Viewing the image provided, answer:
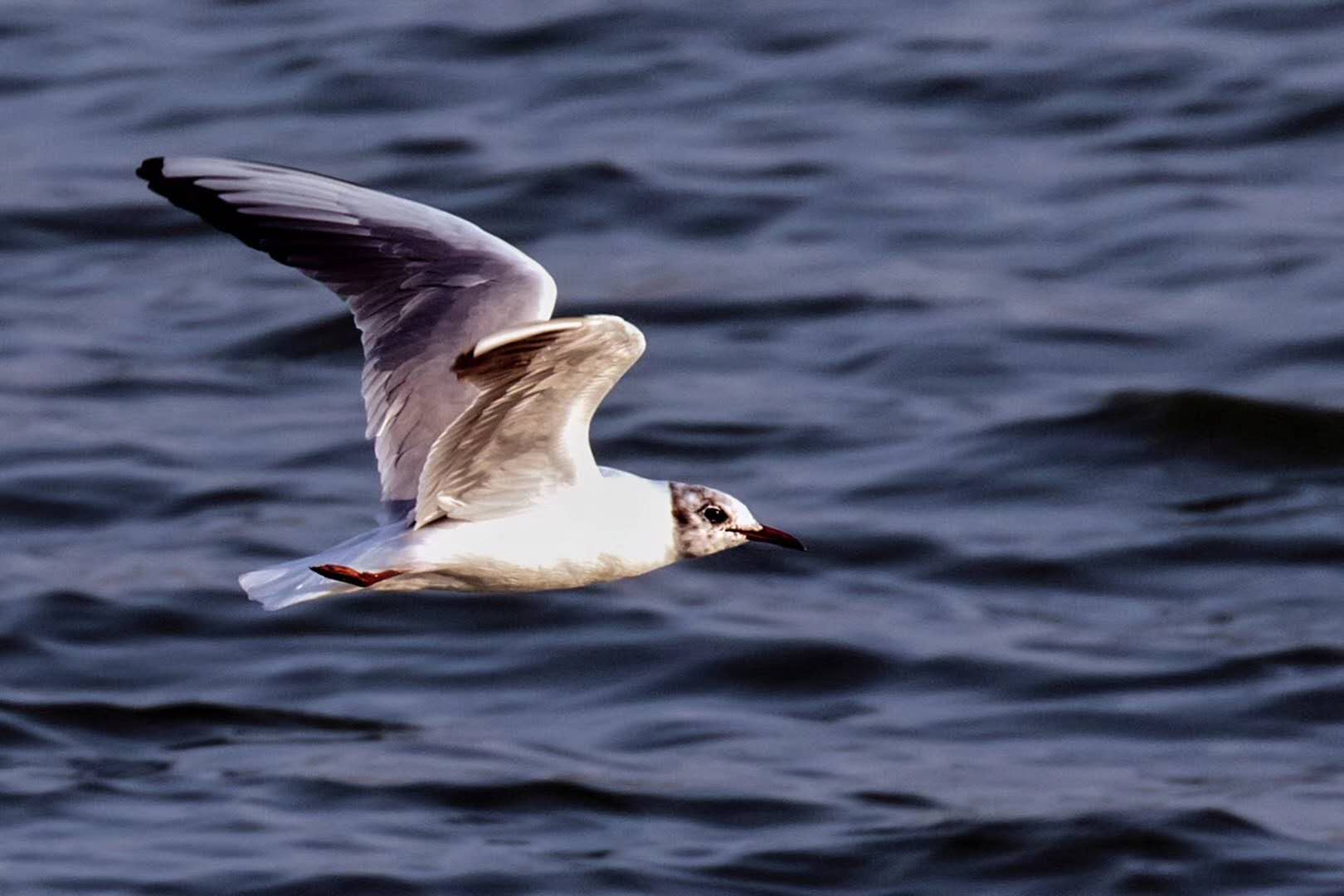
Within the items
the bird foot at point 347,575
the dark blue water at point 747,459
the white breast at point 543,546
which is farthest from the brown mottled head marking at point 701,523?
the dark blue water at point 747,459

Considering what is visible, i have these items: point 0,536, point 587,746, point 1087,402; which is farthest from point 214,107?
point 587,746

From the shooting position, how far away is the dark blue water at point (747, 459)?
9461 mm

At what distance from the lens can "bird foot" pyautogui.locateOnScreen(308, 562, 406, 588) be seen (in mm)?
6188

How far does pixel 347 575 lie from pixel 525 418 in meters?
0.56

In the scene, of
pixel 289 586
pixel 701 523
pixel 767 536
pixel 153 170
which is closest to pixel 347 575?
pixel 289 586

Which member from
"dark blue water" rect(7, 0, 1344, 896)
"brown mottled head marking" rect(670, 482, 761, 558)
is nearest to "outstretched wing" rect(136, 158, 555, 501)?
"brown mottled head marking" rect(670, 482, 761, 558)

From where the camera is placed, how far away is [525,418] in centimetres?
624

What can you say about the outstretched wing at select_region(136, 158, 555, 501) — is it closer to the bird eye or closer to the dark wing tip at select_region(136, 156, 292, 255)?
the dark wing tip at select_region(136, 156, 292, 255)

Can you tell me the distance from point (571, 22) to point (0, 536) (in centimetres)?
700

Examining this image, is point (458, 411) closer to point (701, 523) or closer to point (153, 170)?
point (701, 523)

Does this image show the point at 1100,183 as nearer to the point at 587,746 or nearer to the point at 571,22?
the point at 571,22

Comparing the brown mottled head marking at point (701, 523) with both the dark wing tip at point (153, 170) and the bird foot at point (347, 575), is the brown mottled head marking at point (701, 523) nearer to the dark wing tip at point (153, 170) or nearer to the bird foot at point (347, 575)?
the bird foot at point (347, 575)

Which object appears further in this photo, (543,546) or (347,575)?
(543,546)

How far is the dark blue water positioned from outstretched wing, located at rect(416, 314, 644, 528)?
281 centimetres
